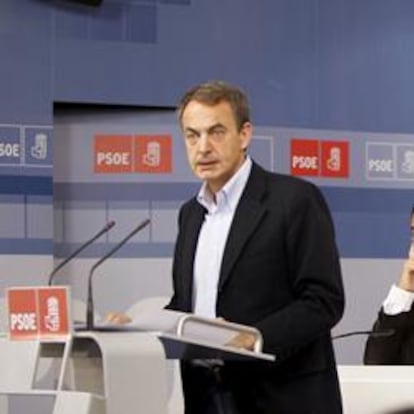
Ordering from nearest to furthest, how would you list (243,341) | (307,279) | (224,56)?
(243,341)
(307,279)
(224,56)

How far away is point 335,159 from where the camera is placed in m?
5.86

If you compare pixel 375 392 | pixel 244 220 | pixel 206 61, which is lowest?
pixel 375 392

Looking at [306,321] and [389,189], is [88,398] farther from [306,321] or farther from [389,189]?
[389,189]

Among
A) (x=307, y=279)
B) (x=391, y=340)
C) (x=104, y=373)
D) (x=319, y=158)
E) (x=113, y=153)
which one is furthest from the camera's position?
(x=319, y=158)

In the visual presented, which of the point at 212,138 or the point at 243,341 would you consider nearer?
the point at 243,341

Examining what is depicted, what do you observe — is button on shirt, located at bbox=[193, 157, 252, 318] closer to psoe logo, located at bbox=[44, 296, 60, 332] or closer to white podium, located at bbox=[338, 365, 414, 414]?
psoe logo, located at bbox=[44, 296, 60, 332]

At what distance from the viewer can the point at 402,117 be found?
238 inches

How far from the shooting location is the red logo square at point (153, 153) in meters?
5.59

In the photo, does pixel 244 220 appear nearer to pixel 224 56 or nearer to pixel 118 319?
pixel 118 319

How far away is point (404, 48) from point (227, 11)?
3.41ft

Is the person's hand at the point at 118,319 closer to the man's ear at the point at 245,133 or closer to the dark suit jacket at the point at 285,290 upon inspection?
the dark suit jacket at the point at 285,290

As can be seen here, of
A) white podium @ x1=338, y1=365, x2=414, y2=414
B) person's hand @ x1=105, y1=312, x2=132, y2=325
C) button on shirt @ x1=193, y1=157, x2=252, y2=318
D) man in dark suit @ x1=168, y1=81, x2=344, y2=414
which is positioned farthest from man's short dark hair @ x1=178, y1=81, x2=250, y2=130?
white podium @ x1=338, y1=365, x2=414, y2=414

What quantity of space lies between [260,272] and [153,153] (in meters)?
3.32

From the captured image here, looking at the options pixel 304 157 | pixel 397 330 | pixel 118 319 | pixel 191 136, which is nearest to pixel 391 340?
pixel 397 330
